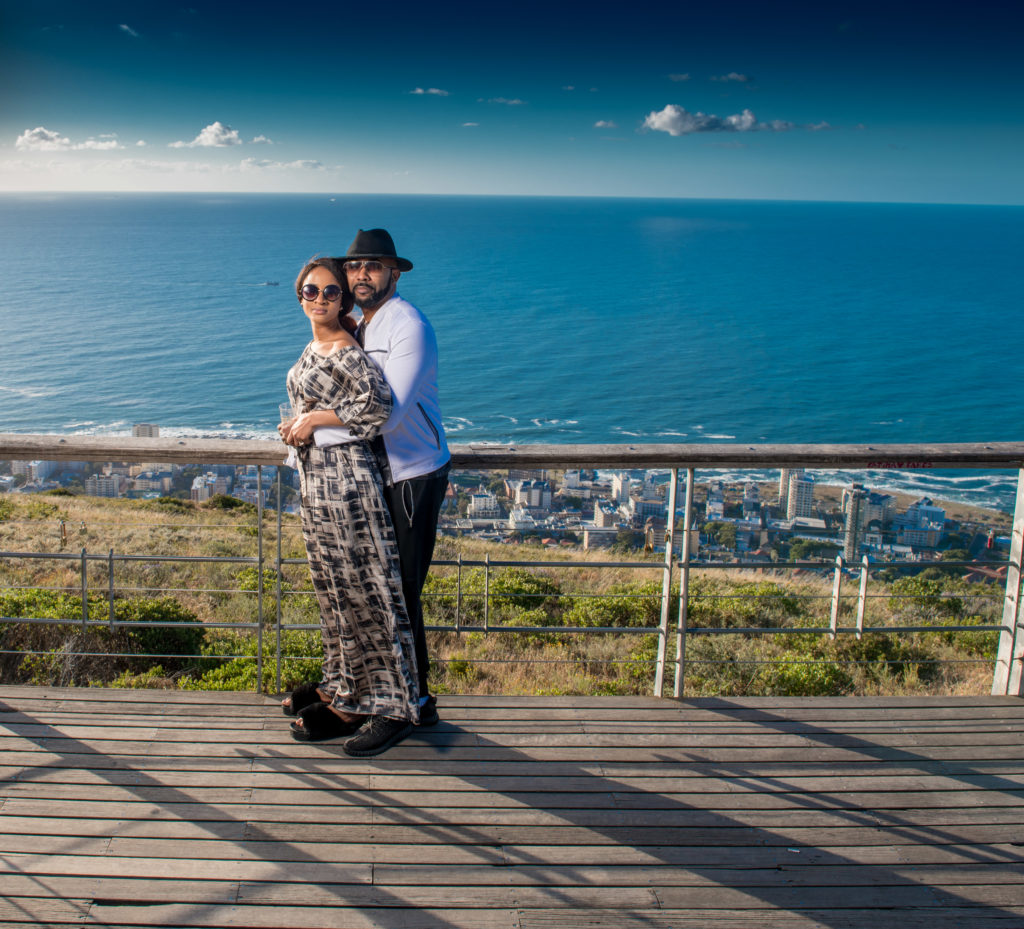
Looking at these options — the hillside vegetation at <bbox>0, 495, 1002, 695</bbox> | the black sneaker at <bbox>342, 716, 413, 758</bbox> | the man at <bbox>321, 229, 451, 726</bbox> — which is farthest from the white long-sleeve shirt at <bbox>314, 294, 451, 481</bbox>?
the black sneaker at <bbox>342, 716, 413, 758</bbox>

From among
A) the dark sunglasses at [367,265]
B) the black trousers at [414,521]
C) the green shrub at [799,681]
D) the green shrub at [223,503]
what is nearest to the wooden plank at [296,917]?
the black trousers at [414,521]

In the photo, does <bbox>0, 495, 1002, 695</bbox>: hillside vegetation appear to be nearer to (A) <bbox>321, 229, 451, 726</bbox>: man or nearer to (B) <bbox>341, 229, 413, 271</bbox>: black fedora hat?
(A) <bbox>321, 229, 451, 726</bbox>: man

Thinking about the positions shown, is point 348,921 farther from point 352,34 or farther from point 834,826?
point 352,34

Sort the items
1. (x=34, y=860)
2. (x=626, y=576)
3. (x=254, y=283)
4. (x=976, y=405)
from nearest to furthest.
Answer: (x=34, y=860)
(x=626, y=576)
(x=976, y=405)
(x=254, y=283)

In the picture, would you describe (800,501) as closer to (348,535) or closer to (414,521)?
(414,521)

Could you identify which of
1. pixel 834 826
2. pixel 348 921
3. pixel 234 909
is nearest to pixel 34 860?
pixel 234 909

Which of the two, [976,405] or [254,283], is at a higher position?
[254,283]

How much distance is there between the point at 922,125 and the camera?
104188mm

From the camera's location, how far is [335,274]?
2721 millimetres

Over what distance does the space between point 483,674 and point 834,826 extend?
3010mm

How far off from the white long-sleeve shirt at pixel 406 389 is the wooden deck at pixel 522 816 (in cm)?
100

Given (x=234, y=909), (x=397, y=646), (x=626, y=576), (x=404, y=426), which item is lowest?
(x=626, y=576)

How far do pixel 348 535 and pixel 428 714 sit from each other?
75 centimetres

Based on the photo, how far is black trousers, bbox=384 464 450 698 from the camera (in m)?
2.79
